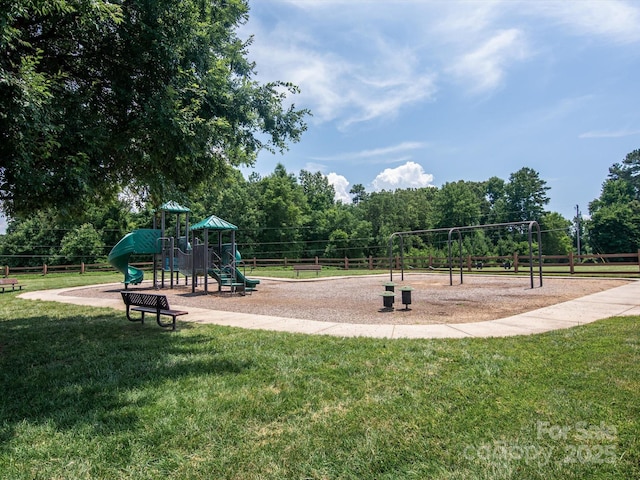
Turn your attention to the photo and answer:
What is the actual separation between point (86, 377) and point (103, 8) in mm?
4352

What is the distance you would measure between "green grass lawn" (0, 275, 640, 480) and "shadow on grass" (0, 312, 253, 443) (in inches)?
1.1

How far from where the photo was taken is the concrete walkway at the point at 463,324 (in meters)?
6.49

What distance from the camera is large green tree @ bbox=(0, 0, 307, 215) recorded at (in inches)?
163

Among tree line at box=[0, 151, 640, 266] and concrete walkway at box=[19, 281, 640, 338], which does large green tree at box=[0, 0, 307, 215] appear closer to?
concrete walkway at box=[19, 281, 640, 338]

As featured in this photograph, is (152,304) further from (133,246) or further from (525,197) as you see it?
(525,197)

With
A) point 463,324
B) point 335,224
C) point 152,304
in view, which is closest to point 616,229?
point 335,224

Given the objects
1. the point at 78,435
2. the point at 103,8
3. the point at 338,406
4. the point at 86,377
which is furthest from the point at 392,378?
the point at 103,8

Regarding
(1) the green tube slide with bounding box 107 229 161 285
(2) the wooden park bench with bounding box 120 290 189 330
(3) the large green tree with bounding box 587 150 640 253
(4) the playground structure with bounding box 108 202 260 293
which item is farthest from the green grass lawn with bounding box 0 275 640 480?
(3) the large green tree with bounding box 587 150 640 253

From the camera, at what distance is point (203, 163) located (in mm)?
6938

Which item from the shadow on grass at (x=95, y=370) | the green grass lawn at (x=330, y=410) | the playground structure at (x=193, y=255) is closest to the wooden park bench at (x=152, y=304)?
the shadow on grass at (x=95, y=370)

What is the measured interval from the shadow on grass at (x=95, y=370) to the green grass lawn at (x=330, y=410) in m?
0.03

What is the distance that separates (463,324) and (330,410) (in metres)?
4.63

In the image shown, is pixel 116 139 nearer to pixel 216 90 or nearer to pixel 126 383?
pixel 216 90

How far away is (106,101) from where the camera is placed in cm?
605
